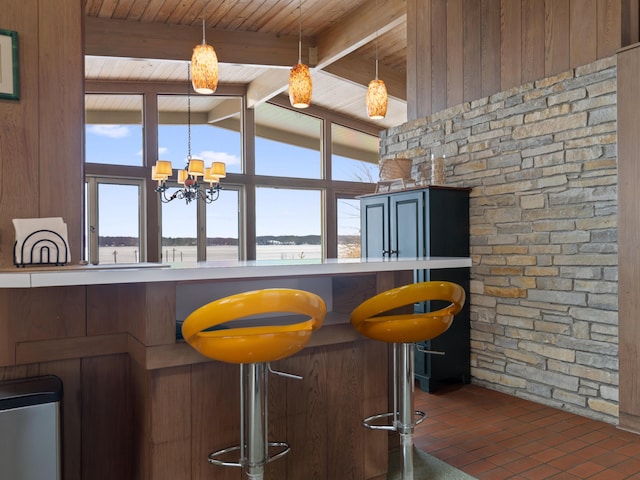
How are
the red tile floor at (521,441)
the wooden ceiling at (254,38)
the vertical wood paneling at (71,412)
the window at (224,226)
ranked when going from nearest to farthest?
the vertical wood paneling at (71,412), the red tile floor at (521,441), the wooden ceiling at (254,38), the window at (224,226)

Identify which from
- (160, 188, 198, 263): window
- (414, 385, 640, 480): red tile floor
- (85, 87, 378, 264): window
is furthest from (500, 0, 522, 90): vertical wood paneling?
(160, 188, 198, 263): window

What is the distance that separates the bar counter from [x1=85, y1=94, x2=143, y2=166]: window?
5.63 meters

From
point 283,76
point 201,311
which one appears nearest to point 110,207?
point 283,76

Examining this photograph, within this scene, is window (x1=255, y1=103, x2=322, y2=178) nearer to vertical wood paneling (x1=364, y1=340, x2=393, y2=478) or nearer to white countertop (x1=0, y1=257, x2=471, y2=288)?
vertical wood paneling (x1=364, y1=340, x2=393, y2=478)

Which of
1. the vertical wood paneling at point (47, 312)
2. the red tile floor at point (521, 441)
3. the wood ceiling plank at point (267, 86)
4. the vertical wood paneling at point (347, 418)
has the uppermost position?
the wood ceiling plank at point (267, 86)

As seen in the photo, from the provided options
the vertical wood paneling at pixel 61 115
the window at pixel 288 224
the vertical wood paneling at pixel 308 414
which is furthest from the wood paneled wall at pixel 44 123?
the window at pixel 288 224

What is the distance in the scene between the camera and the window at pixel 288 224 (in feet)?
27.1

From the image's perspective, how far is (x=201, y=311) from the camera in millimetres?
1524

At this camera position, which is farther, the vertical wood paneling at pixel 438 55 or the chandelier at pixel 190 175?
the chandelier at pixel 190 175

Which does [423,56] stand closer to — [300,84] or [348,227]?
[300,84]

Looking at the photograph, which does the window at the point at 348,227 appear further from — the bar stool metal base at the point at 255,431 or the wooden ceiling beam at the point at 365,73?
the bar stool metal base at the point at 255,431

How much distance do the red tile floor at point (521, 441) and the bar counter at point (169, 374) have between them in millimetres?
762

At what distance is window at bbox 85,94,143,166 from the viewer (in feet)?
22.8

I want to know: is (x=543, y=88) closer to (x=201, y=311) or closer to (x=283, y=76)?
(x=201, y=311)
